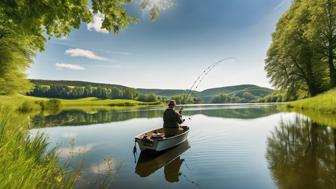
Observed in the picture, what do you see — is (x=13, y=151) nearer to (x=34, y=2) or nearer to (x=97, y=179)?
(x=34, y=2)

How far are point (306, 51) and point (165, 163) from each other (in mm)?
34504

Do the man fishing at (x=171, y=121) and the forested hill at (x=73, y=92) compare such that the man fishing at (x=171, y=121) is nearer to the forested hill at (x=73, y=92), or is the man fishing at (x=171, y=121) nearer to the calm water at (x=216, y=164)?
the calm water at (x=216, y=164)

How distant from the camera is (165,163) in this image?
35.5ft

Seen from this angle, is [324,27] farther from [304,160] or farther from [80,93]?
[80,93]

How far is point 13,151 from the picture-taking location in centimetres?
486

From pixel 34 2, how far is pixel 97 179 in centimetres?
580

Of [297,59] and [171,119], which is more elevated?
[297,59]

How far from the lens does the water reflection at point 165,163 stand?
9.19m

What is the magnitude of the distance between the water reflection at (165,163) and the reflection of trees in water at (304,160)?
3.47m

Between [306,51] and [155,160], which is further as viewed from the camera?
[306,51]

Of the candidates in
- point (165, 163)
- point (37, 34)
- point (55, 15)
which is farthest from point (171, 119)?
point (55, 15)

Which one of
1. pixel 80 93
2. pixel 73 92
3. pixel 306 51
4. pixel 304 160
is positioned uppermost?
pixel 306 51

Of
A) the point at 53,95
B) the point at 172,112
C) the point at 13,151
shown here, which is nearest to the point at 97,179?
the point at 13,151

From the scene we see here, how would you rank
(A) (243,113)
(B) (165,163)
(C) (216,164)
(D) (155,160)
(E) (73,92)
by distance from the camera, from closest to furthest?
(C) (216,164) → (B) (165,163) → (D) (155,160) → (A) (243,113) → (E) (73,92)
